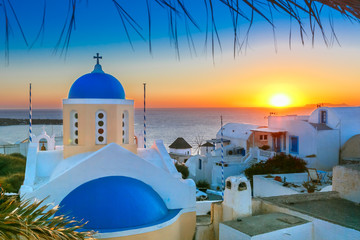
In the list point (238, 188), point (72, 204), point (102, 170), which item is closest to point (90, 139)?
point (102, 170)

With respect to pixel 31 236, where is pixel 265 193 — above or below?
Result: below

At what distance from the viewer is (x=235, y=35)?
73.8 inches

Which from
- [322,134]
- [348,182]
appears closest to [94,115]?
[348,182]

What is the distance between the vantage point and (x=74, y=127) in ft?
35.3

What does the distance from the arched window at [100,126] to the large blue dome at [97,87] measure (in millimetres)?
600

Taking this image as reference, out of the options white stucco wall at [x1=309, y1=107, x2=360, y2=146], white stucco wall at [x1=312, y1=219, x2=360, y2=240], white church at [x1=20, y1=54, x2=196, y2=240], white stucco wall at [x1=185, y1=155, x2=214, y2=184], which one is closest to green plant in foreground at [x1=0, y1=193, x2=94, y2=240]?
white church at [x1=20, y1=54, x2=196, y2=240]

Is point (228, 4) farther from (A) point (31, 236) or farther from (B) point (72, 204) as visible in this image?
(B) point (72, 204)

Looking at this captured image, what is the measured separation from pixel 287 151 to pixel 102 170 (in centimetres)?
2069

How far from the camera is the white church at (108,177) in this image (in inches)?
308

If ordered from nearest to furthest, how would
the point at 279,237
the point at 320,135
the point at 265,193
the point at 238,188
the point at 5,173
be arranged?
the point at 279,237
the point at 238,188
the point at 265,193
the point at 5,173
the point at 320,135

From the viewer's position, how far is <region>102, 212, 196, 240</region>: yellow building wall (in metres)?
7.82

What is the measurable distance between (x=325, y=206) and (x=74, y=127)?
8.19 m

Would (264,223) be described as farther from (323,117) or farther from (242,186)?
(323,117)

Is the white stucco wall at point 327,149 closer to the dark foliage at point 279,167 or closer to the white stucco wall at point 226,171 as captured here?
the dark foliage at point 279,167
